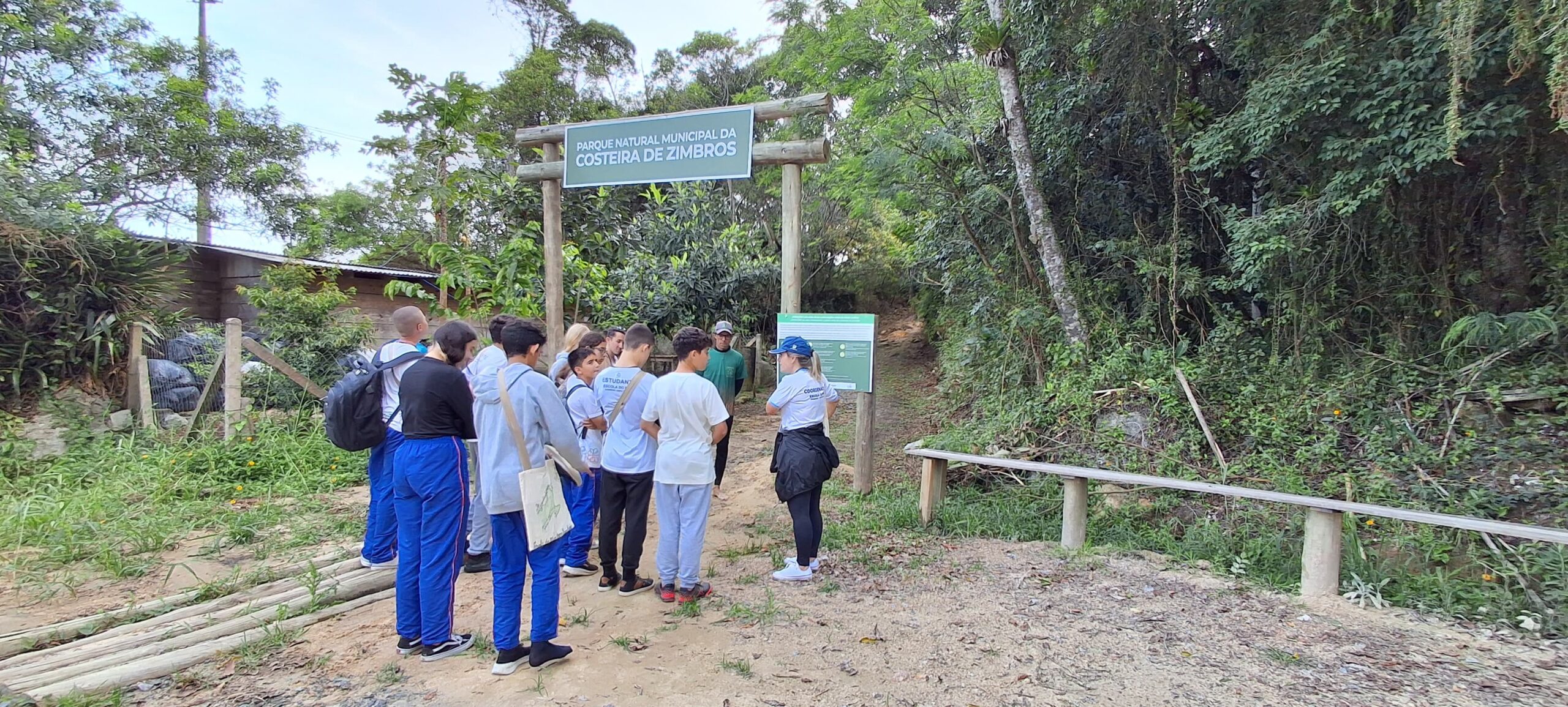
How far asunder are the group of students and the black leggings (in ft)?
0.04

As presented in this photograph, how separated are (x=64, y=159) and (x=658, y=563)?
1623 cm

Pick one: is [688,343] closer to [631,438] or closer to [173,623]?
[631,438]

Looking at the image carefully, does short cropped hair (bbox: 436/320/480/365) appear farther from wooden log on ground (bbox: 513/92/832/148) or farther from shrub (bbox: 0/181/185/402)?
shrub (bbox: 0/181/185/402)

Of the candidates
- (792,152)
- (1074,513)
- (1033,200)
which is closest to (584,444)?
(792,152)

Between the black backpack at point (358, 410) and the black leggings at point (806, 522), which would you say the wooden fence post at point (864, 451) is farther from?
the black backpack at point (358, 410)

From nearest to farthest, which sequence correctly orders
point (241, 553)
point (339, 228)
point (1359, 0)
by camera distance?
1. point (241, 553)
2. point (1359, 0)
3. point (339, 228)

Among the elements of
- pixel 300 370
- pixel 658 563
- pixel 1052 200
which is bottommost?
pixel 658 563

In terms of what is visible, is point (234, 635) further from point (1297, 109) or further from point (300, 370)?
point (1297, 109)

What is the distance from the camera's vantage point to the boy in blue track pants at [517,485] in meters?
3.19

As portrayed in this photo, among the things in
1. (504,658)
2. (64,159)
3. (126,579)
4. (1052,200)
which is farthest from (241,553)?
(64,159)

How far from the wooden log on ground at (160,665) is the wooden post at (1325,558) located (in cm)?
552

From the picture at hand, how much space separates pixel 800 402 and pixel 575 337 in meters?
1.48

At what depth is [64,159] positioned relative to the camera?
13.4 m

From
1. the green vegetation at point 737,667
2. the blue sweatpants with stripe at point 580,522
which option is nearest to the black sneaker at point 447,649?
the blue sweatpants with stripe at point 580,522
